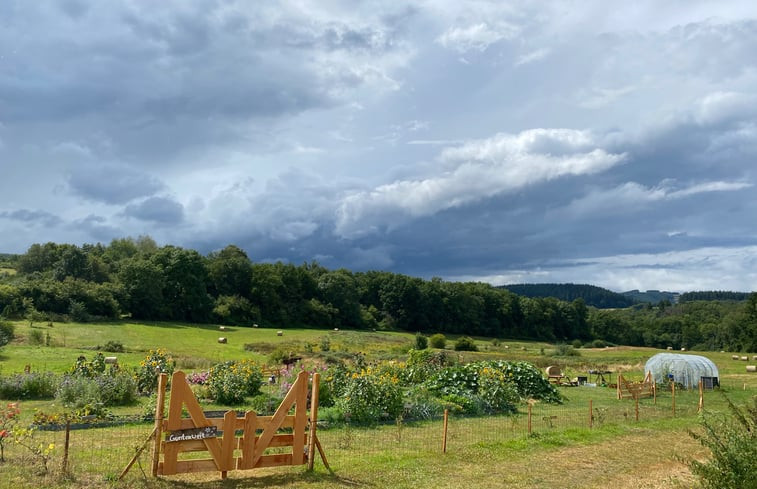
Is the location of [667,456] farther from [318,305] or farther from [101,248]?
[101,248]

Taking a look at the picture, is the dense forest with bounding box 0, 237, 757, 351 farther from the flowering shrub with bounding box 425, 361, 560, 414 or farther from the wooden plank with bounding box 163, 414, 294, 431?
the wooden plank with bounding box 163, 414, 294, 431

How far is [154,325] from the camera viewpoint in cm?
6316

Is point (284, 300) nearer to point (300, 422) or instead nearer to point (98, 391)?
point (98, 391)

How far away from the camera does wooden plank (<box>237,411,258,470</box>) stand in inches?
386

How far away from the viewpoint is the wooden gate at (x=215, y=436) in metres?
9.31

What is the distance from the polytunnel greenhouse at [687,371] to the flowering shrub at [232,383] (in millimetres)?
23972

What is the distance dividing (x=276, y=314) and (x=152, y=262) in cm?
2045

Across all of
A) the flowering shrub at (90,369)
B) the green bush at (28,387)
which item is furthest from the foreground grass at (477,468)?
the green bush at (28,387)

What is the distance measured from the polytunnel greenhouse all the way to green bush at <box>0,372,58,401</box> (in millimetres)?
30780

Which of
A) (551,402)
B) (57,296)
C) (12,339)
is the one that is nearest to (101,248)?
(57,296)

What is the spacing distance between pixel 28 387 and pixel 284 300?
7178cm

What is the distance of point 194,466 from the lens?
9430mm

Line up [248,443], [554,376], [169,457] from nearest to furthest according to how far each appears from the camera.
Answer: [169,457], [248,443], [554,376]

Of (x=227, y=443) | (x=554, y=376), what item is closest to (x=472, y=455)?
(x=227, y=443)
